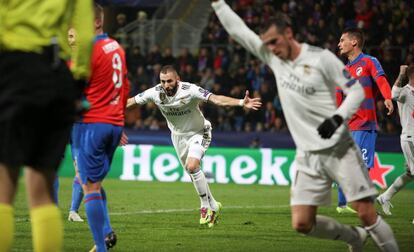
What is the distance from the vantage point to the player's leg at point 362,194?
270 inches

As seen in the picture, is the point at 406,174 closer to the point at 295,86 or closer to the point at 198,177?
the point at 198,177

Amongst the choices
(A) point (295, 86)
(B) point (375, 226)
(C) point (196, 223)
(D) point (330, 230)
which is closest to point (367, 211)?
(B) point (375, 226)

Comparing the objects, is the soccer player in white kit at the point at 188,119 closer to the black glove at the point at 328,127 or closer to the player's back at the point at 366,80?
the player's back at the point at 366,80

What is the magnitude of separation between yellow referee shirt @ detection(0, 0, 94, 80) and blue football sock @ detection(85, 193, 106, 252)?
2477mm

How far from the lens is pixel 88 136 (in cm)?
796

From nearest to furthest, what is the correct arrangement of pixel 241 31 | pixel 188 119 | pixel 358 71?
pixel 241 31, pixel 188 119, pixel 358 71

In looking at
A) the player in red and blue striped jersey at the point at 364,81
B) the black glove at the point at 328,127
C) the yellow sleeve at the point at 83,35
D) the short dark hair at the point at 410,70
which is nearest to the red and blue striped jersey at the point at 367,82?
the player in red and blue striped jersey at the point at 364,81

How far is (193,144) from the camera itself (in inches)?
485

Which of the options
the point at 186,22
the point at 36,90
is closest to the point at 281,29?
the point at 36,90

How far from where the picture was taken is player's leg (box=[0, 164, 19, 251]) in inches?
210

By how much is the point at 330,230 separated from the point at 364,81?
6033mm

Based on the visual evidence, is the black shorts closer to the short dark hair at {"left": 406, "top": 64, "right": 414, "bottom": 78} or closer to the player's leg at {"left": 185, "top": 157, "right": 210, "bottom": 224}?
the player's leg at {"left": 185, "top": 157, "right": 210, "bottom": 224}

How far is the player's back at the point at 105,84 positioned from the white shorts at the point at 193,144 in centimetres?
414

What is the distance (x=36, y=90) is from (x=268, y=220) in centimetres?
750
